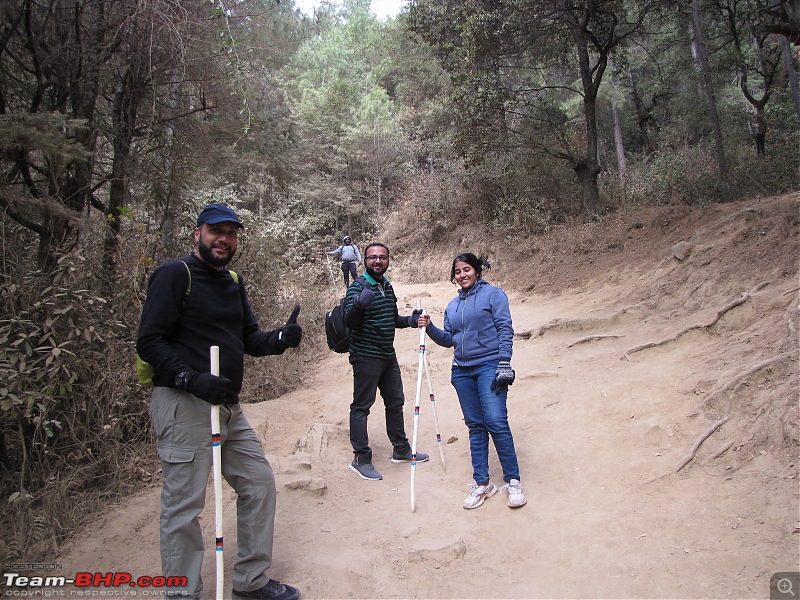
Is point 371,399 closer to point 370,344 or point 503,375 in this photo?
point 370,344

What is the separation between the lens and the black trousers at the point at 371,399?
480 centimetres

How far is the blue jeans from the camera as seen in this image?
13.6 feet

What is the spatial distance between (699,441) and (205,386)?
3674 millimetres

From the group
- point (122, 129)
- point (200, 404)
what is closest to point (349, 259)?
point (122, 129)

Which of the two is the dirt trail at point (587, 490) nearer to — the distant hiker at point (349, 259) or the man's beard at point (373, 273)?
the man's beard at point (373, 273)

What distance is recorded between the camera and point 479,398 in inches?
170

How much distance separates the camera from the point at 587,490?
13.5 feet

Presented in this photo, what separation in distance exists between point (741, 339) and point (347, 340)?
12.9 feet

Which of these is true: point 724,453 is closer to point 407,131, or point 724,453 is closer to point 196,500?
point 196,500

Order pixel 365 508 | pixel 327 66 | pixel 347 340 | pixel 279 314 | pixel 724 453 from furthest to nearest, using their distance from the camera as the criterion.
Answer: pixel 327 66 → pixel 279 314 → pixel 347 340 → pixel 365 508 → pixel 724 453

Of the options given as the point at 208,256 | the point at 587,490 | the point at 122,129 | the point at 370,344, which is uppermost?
the point at 122,129

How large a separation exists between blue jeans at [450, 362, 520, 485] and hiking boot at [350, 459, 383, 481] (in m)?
1.00

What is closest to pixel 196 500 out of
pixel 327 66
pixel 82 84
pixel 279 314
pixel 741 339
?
pixel 82 84

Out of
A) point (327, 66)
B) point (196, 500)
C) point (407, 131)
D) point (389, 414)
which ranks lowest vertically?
point (389, 414)
